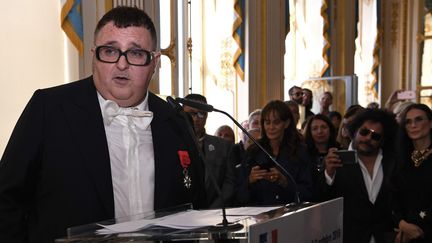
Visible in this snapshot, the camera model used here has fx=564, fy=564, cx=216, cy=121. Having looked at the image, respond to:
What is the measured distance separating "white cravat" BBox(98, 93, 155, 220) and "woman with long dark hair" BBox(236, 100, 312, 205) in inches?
56.0

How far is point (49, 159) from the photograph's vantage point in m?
1.78

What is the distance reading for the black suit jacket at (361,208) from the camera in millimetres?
3322

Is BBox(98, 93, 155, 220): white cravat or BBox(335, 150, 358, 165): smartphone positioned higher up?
BBox(98, 93, 155, 220): white cravat

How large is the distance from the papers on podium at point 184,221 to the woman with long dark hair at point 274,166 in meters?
1.70

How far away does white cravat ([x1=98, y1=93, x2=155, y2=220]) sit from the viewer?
6.00 feet

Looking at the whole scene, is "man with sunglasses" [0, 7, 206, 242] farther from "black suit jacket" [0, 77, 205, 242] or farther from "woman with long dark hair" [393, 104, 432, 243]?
"woman with long dark hair" [393, 104, 432, 243]

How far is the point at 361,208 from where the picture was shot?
334cm

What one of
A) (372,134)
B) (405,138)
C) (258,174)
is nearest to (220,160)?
(258,174)

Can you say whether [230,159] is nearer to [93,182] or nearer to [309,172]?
[309,172]

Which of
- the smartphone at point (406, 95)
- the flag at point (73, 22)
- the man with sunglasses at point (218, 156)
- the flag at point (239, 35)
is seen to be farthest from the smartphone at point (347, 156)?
the smartphone at point (406, 95)

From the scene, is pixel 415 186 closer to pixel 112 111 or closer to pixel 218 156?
pixel 218 156

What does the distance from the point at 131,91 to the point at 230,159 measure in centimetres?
227

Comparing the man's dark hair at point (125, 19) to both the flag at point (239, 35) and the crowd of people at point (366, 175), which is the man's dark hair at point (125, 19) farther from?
the flag at point (239, 35)

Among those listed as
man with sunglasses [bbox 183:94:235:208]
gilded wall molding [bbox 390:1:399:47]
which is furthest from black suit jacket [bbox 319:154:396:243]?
gilded wall molding [bbox 390:1:399:47]
